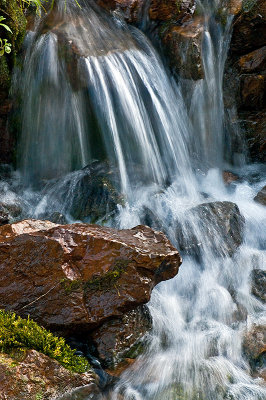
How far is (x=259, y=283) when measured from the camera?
573 cm

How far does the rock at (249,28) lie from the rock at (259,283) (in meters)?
5.60

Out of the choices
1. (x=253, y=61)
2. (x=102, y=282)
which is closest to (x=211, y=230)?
(x=102, y=282)

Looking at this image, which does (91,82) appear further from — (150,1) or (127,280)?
(127,280)

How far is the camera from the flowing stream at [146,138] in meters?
5.87

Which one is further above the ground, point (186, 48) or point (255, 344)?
point (186, 48)

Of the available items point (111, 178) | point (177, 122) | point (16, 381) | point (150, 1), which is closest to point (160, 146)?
point (177, 122)

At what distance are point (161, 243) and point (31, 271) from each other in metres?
1.61

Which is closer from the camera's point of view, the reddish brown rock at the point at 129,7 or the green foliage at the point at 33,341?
the green foliage at the point at 33,341

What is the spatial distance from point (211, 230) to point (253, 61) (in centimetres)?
464

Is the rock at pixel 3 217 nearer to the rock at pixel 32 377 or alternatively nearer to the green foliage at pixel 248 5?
the rock at pixel 32 377

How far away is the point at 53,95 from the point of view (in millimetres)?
7926

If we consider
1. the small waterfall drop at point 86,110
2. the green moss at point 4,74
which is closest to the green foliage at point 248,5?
the small waterfall drop at point 86,110

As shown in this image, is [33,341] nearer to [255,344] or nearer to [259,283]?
[255,344]

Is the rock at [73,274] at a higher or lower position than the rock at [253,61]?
lower
